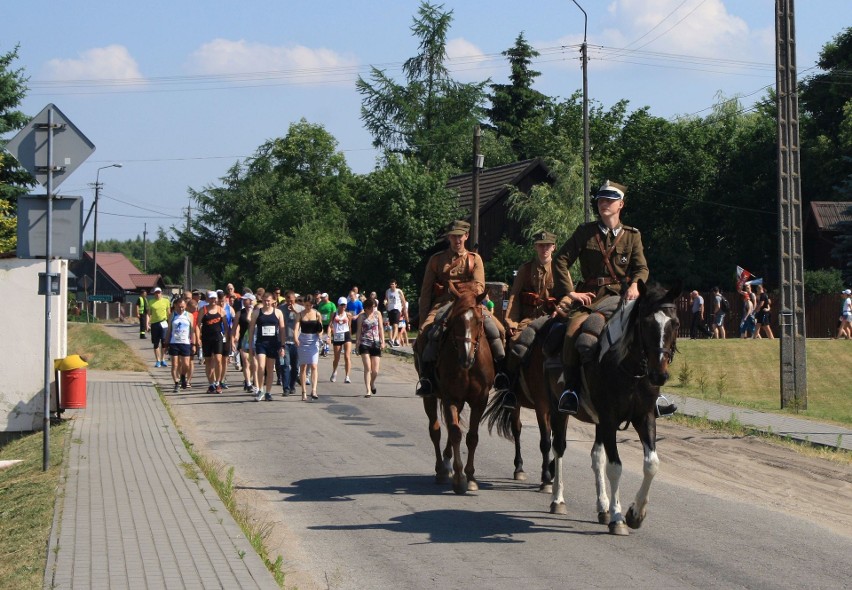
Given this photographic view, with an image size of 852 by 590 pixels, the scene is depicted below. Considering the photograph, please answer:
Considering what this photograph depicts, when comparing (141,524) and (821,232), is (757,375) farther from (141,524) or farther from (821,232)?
(821,232)

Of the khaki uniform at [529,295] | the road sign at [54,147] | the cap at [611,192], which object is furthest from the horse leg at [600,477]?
the road sign at [54,147]

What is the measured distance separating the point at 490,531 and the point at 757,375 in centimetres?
2127

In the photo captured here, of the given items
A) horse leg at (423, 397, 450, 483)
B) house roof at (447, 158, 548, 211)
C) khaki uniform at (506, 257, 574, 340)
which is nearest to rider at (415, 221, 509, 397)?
horse leg at (423, 397, 450, 483)

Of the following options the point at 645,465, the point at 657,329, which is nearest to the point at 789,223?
the point at 645,465

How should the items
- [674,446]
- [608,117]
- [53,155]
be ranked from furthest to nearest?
1. [608,117]
2. [674,446]
3. [53,155]

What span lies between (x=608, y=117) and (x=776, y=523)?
68083 millimetres

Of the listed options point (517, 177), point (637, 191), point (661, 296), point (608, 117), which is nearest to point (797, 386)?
point (661, 296)

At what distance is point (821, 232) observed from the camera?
55125mm

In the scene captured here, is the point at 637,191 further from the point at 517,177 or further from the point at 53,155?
the point at 53,155

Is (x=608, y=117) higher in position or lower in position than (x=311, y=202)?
higher

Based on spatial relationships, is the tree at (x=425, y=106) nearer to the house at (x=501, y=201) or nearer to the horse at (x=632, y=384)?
the house at (x=501, y=201)

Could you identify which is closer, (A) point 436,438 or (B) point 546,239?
(A) point 436,438

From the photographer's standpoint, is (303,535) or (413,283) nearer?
(303,535)

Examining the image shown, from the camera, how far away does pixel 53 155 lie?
11906 mm
